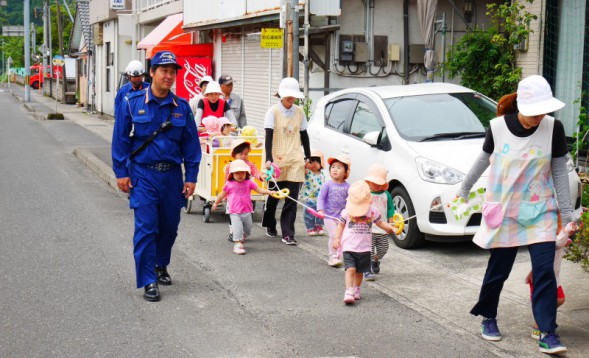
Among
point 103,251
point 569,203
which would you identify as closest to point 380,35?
point 103,251

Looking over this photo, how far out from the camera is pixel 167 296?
25.0 feet

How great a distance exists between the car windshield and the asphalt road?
196 cm

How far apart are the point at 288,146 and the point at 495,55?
6.17 meters

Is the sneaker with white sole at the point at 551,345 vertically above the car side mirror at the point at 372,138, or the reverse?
the car side mirror at the point at 372,138

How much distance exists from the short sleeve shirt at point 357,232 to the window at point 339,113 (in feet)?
12.3

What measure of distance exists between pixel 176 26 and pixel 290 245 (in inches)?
758

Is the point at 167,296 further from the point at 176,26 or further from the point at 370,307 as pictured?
the point at 176,26

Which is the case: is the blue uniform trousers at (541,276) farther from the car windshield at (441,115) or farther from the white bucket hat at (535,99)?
the car windshield at (441,115)

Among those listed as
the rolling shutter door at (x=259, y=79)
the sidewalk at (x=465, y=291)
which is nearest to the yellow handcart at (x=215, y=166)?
the sidewalk at (x=465, y=291)

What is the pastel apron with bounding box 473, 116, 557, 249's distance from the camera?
238 inches

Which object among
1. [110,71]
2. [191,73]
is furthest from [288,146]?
[110,71]

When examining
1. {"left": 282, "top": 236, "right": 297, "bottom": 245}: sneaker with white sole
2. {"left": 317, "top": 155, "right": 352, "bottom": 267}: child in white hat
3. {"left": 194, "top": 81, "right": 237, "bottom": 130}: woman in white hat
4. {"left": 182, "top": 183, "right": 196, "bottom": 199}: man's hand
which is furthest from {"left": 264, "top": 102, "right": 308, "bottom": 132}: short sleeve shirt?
{"left": 182, "top": 183, "right": 196, "bottom": 199}: man's hand

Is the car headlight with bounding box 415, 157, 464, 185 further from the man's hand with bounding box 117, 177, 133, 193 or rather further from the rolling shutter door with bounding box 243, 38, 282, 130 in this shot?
the rolling shutter door with bounding box 243, 38, 282, 130

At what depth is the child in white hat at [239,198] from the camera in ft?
31.7
